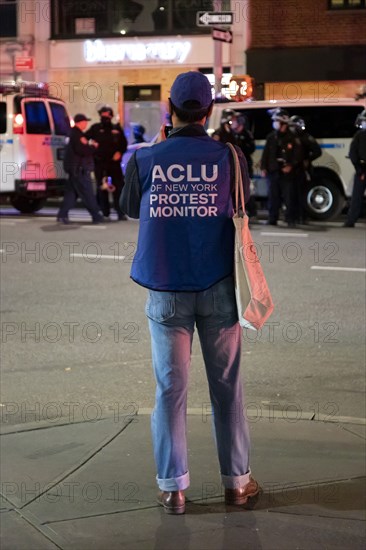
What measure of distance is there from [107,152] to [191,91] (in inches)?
558

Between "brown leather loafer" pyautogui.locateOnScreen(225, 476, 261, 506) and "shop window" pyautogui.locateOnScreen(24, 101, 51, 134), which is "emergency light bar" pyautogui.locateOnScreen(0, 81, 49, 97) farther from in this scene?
"brown leather loafer" pyautogui.locateOnScreen(225, 476, 261, 506)

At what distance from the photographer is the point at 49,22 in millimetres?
29125

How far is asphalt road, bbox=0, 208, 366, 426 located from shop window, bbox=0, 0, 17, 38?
54.2 ft

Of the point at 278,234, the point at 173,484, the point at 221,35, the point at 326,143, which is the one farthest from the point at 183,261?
the point at 221,35

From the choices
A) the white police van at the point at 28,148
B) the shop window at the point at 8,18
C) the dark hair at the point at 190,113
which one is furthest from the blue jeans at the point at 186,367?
the shop window at the point at 8,18

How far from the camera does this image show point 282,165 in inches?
674

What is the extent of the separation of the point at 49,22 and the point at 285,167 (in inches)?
570

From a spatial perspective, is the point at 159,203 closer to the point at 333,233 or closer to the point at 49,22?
the point at 333,233

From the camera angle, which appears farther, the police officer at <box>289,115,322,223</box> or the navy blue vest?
the police officer at <box>289,115,322,223</box>

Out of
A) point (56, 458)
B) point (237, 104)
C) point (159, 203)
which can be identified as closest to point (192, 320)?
point (159, 203)

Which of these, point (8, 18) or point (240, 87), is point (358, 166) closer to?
point (240, 87)

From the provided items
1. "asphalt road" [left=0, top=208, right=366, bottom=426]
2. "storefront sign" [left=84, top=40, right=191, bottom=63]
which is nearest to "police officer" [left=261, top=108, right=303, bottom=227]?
"asphalt road" [left=0, top=208, right=366, bottom=426]

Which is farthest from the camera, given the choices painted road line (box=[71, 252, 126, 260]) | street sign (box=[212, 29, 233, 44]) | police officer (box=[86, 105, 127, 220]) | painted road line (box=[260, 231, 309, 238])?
street sign (box=[212, 29, 233, 44])

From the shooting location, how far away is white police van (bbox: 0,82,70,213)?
19.3m
